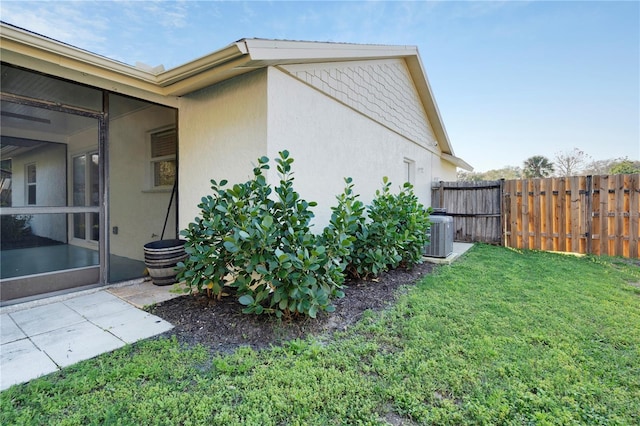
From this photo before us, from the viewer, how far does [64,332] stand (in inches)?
111

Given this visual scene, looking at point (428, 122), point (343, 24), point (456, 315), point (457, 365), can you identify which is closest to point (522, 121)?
point (428, 122)

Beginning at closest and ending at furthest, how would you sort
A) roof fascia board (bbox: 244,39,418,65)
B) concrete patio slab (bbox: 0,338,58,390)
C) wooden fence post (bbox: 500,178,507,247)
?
concrete patio slab (bbox: 0,338,58,390)
roof fascia board (bbox: 244,39,418,65)
wooden fence post (bbox: 500,178,507,247)

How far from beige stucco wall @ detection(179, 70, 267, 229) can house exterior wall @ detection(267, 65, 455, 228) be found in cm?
24

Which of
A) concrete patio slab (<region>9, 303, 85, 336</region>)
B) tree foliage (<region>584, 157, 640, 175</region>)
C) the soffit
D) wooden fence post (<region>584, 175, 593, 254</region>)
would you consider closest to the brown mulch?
concrete patio slab (<region>9, 303, 85, 336</region>)

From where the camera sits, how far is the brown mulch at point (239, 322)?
8.92 ft

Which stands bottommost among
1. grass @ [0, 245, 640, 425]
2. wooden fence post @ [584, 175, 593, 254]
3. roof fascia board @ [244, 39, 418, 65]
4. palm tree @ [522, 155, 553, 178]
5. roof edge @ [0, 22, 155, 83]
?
grass @ [0, 245, 640, 425]

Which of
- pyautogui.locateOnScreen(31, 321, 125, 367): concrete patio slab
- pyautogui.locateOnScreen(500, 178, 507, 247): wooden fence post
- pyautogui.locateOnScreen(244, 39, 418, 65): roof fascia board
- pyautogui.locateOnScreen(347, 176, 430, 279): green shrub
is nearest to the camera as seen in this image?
pyautogui.locateOnScreen(31, 321, 125, 367): concrete patio slab

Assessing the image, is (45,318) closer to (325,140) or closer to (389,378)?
(389,378)

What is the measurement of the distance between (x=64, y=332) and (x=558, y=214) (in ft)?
31.2

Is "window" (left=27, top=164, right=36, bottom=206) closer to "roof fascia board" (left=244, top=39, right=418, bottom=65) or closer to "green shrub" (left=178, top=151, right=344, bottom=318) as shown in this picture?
"green shrub" (left=178, top=151, right=344, bottom=318)

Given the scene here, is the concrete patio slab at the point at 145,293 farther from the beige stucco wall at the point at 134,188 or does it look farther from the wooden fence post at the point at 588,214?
the wooden fence post at the point at 588,214

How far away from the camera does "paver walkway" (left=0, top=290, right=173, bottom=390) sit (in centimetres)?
229

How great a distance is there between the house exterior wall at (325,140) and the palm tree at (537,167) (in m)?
21.8

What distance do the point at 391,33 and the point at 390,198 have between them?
6326 mm
